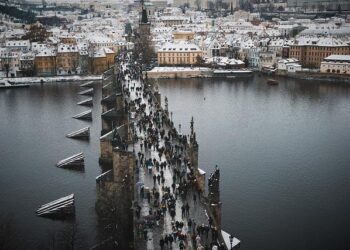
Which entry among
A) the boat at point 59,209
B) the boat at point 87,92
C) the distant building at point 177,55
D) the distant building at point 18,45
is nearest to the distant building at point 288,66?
the distant building at point 177,55

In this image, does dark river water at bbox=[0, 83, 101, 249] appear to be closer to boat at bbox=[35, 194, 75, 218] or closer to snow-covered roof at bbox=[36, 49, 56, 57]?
boat at bbox=[35, 194, 75, 218]

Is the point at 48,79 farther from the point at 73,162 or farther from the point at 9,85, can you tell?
the point at 73,162

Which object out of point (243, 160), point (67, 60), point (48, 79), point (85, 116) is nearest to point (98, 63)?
point (67, 60)

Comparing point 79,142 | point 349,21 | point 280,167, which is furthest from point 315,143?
point 349,21

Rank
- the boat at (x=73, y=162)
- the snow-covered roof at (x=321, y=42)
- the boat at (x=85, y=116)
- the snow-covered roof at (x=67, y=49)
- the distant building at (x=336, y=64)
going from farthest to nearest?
the snow-covered roof at (x=321, y=42) → the snow-covered roof at (x=67, y=49) → the distant building at (x=336, y=64) → the boat at (x=85, y=116) → the boat at (x=73, y=162)

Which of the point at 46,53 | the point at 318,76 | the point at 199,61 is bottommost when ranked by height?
the point at 318,76

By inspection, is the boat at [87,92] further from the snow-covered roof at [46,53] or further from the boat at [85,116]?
the snow-covered roof at [46,53]
